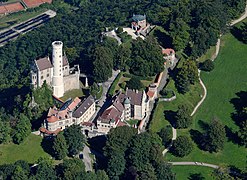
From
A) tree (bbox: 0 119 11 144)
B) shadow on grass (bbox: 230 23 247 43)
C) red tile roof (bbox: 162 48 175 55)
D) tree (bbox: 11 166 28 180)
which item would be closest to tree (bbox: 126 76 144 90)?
red tile roof (bbox: 162 48 175 55)

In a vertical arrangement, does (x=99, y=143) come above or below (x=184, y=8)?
below

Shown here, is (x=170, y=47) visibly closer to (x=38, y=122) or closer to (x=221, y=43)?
(x=221, y=43)

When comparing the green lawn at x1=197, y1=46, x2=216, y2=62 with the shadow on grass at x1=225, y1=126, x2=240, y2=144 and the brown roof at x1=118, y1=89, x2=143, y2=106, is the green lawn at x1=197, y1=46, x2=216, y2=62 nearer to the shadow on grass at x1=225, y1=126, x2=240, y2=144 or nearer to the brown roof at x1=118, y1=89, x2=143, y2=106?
the shadow on grass at x1=225, y1=126, x2=240, y2=144

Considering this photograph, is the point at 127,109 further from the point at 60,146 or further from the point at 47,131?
the point at 60,146

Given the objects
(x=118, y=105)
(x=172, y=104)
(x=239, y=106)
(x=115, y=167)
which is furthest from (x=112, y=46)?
(x=115, y=167)

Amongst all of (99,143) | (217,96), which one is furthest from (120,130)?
(217,96)
